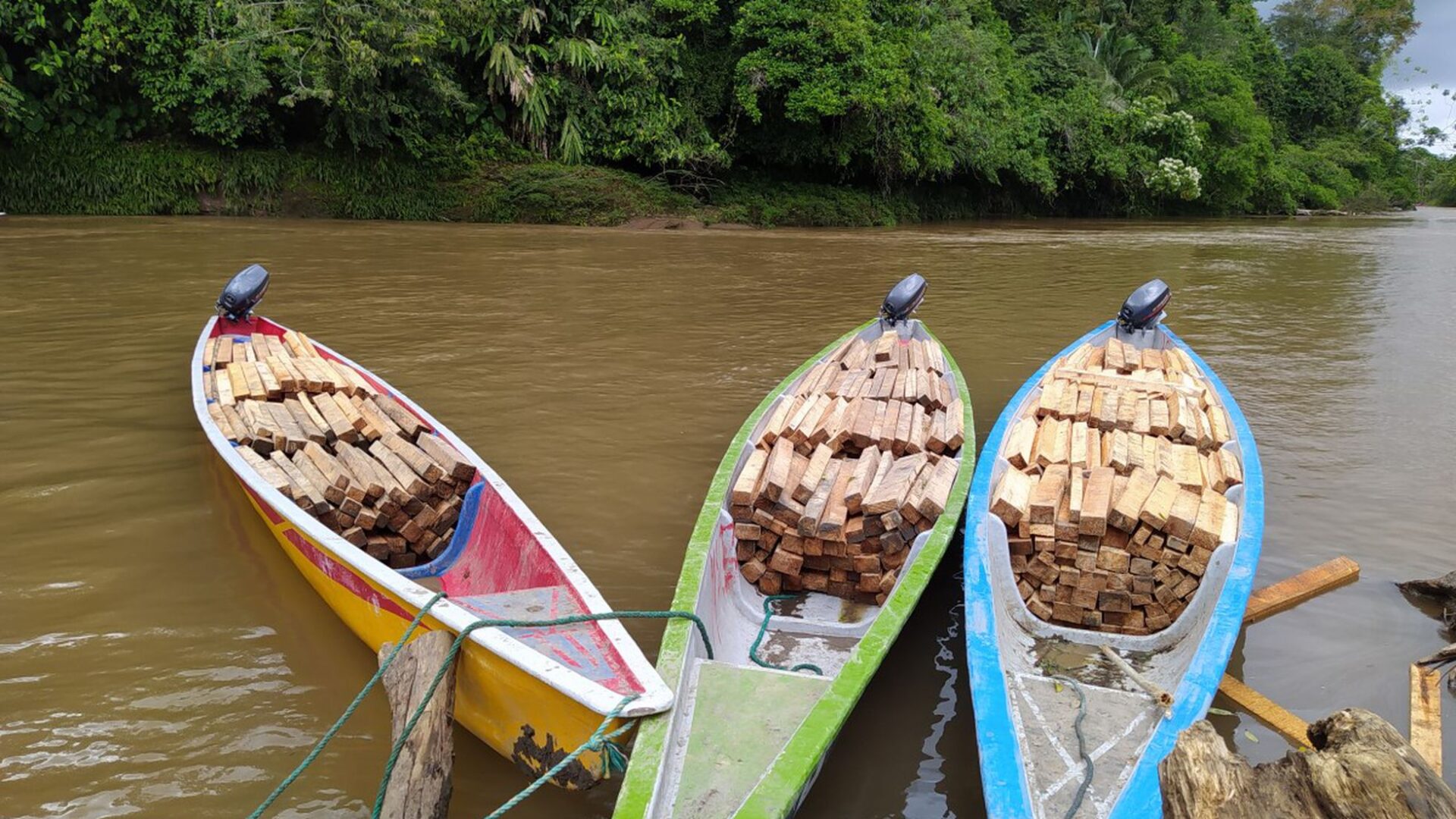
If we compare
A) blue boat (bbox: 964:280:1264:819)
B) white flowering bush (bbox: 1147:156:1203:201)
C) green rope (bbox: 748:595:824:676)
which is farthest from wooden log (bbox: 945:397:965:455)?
white flowering bush (bbox: 1147:156:1203:201)

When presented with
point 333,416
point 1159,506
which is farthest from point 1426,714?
point 333,416

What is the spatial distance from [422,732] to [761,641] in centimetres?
169

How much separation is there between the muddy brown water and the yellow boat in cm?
23

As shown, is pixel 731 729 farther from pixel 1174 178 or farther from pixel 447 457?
pixel 1174 178

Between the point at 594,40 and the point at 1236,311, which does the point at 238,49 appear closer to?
the point at 594,40

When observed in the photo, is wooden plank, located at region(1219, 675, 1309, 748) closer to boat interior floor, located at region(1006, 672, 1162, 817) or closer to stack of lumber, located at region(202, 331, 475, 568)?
boat interior floor, located at region(1006, 672, 1162, 817)

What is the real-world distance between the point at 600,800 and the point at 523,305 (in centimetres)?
861

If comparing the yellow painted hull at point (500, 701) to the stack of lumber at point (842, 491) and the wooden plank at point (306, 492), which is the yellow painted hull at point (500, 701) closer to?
the wooden plank at point (306, 492)

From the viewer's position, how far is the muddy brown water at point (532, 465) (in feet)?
11.1

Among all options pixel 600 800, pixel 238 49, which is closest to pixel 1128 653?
pixel 600 800

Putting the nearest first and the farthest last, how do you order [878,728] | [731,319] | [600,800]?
[600,800], [878,728], [731,319]

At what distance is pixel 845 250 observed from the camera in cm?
1884

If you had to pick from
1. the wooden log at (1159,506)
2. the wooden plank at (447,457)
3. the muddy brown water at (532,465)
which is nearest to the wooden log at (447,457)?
the wooden plank at (447,457)

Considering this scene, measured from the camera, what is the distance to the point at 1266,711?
3.74m
